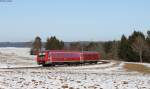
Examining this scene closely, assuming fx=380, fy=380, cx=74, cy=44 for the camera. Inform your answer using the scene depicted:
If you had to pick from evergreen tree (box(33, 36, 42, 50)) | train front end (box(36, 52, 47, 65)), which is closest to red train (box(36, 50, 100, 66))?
train front end (box(36, 52, 47, 65))

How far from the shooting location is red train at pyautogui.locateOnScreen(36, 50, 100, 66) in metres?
62.6

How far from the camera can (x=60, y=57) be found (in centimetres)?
6481

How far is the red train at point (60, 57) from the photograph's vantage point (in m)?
62.6

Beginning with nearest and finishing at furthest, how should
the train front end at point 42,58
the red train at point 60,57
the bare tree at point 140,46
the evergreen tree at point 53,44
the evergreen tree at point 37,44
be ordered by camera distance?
the train front end at point 42,58 < the red train at point 60,57 < the bare tree at point 140,46 < the evergreen tree at point 53,44 < the evergreen tree at point 37,44

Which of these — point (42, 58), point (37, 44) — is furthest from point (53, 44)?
point (42, 58)

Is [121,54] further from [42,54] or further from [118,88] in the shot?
[118,88]

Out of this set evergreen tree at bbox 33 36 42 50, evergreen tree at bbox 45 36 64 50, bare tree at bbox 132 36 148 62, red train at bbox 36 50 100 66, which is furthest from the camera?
evergreen tree at bbox 33 36 42 50

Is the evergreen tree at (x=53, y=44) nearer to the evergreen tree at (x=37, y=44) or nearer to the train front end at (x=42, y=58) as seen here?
the evergreen tree at (x=37, y=44)

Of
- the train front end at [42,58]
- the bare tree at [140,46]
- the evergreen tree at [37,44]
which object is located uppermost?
the evergreen tree at [37,44]

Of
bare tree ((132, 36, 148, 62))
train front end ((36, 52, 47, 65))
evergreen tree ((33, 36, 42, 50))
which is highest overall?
evergreen tree ((33, 36, 42, 50))

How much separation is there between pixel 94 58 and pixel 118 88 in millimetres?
59657

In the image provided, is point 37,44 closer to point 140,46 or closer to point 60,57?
point 140,46

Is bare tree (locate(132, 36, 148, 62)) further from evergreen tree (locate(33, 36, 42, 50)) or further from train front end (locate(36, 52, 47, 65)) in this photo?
train front end (locate(36, 52, 47, 65))

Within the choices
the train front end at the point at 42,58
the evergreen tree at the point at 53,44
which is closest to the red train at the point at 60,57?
the train front end at the point at 42,58
